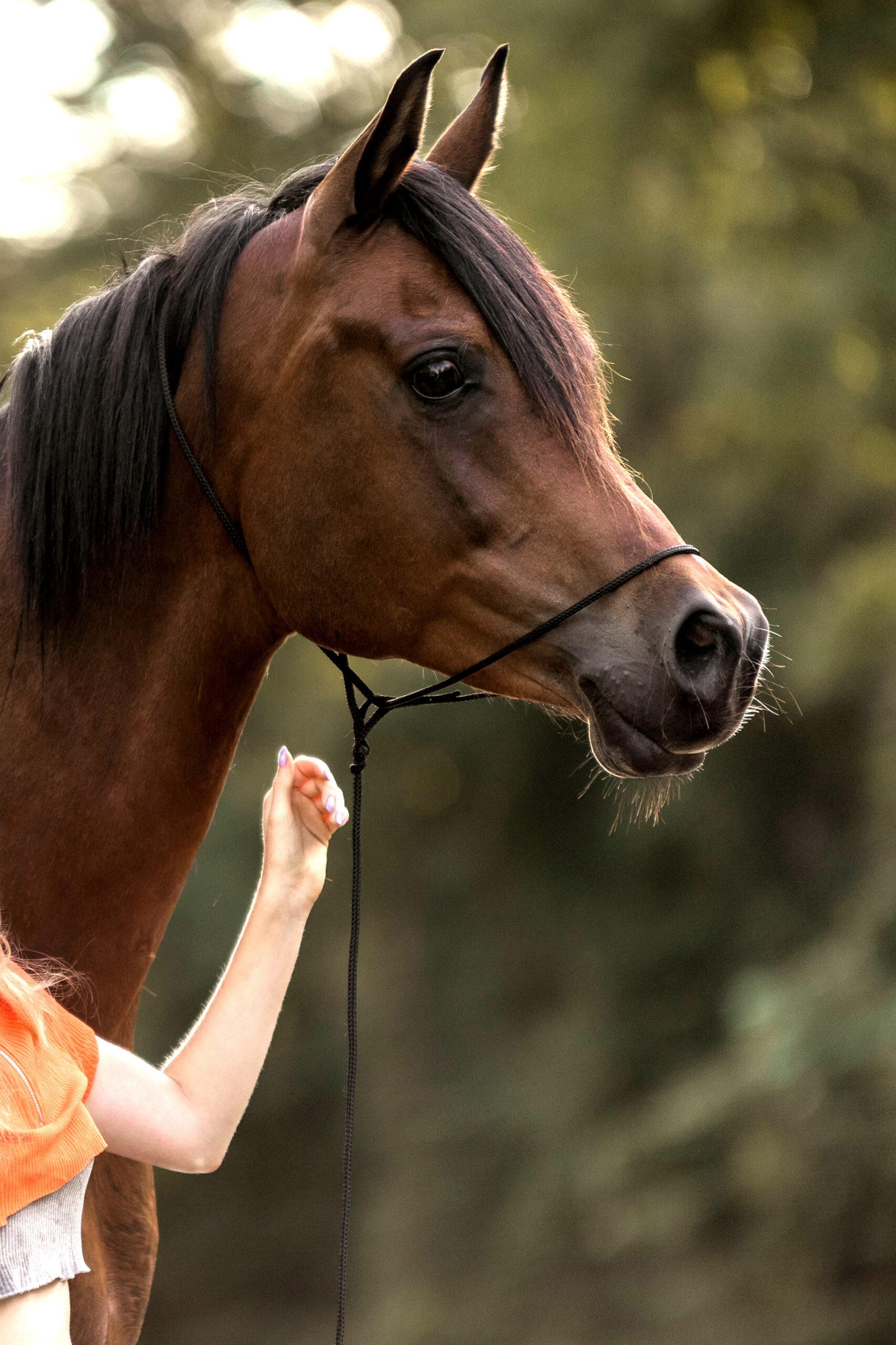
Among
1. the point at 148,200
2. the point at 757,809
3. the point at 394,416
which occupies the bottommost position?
the point at 757,809

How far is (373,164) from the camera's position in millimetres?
1475

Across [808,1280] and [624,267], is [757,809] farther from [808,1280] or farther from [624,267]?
[624,267]

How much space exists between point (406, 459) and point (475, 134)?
577mm

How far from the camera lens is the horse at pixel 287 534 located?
1.45 m

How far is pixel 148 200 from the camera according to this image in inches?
241

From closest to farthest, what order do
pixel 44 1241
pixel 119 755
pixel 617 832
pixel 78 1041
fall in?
pixel 44 1241 < pixel 78 1041 < pixel 119 755 < pixel 617 832

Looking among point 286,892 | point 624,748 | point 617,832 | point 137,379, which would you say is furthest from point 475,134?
point 617,832

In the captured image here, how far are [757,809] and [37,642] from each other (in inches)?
177

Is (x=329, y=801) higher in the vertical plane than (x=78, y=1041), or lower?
higher

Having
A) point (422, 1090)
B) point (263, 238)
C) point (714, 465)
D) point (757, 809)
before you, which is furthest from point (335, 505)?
point (422, 1090)

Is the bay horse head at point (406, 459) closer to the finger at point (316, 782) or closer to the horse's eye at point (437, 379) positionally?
the horse's eye at point (437, 379)

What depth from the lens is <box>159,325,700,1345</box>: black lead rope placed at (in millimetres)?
1427

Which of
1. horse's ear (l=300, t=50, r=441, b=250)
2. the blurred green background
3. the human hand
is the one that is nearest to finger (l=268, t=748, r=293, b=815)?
the human hand

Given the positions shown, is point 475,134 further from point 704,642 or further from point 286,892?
point 286,892
